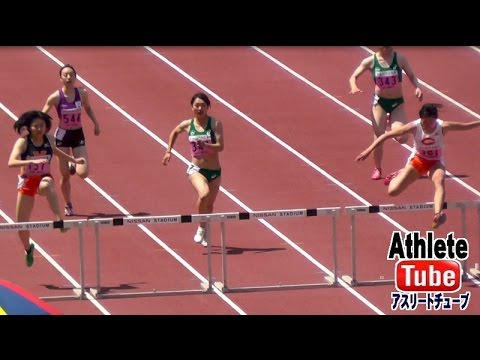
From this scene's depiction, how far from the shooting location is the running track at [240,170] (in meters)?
18.8

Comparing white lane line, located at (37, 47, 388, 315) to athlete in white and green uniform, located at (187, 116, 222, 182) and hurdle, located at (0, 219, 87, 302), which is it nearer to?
athlete in white and green uniform, located at (187, 116, 222, 182)

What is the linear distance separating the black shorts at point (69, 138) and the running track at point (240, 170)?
3.01 ft

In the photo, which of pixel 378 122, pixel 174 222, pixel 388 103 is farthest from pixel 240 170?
pixel 174 222

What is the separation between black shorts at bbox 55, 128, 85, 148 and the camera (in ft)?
67.6

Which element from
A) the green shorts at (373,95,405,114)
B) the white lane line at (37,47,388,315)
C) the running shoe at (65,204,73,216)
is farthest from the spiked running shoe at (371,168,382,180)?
the running shoe at (65,204,73,216)

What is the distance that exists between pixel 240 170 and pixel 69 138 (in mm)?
2901

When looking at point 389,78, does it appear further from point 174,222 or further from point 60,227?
point 60,227

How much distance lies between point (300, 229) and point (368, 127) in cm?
391

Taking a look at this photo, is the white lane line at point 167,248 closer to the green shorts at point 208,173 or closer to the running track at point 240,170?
the running track at point 240,170

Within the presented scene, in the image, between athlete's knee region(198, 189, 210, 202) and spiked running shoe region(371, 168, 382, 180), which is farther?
spiked running shoe region(371, 168, 382, 180)

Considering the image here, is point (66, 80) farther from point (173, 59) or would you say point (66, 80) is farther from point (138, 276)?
point (173, 59)

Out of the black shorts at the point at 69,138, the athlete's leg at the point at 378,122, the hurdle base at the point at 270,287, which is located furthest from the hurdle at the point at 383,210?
the black shorts at the point at 69,138

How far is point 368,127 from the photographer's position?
2414 centimetres

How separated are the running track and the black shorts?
0.92 meters
